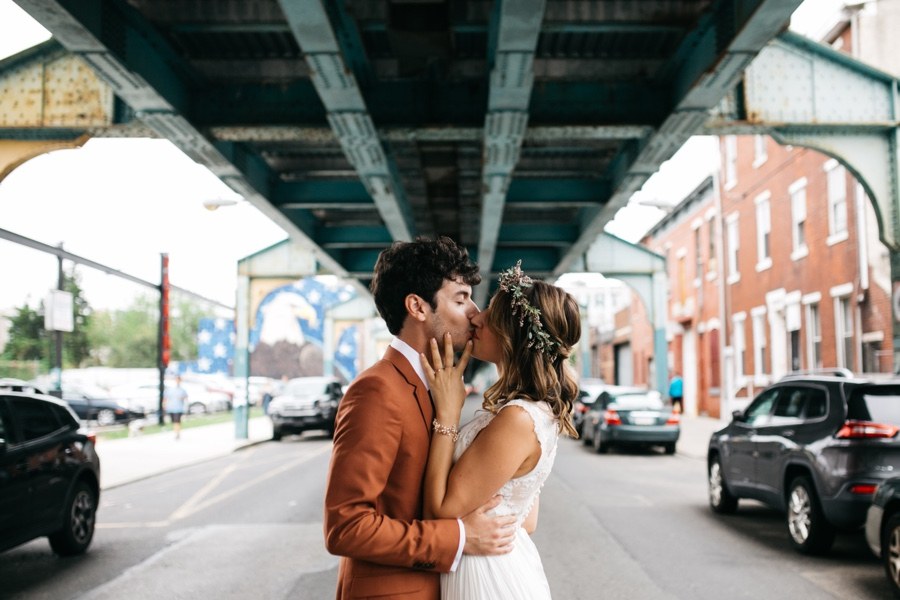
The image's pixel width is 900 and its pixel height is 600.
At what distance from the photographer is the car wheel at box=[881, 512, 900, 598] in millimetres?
6805

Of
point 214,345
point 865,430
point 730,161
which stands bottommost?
point 865,430

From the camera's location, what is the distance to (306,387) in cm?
2698

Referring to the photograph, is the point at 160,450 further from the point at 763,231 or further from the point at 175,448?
the point at 763,231

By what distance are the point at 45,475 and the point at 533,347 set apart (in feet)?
22.8

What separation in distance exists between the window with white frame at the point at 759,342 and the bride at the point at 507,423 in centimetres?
2771

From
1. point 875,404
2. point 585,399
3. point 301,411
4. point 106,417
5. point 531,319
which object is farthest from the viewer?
point 106,417

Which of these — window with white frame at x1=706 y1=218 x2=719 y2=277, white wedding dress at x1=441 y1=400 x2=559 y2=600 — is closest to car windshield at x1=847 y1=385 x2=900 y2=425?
white wedding dress at x1=441 y1=400 x2=559 y2=600

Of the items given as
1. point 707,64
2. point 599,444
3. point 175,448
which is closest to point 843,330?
point 599,444

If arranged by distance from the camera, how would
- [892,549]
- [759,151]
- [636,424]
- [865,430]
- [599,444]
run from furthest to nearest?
[759,151] < [599,444] < [636,424] < [865,430] < [892,549]

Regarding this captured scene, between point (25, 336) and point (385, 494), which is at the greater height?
point (25, 336)

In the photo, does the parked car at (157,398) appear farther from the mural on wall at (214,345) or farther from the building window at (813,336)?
the building window at (813,336)

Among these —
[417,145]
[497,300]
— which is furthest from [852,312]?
[497,300]

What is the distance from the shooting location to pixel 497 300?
292 cm

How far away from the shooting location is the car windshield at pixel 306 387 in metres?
26.5
